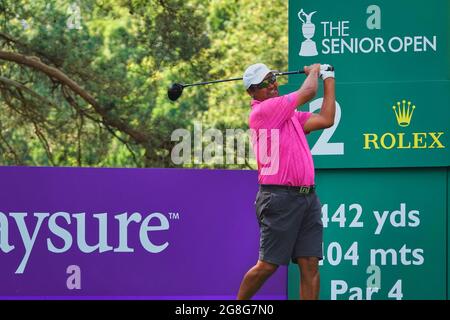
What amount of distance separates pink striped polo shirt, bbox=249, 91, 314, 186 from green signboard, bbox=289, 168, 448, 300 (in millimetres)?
916

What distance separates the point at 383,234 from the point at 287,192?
115 cm

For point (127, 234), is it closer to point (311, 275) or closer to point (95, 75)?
point (311, 275)

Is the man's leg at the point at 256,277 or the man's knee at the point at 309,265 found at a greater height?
the man's knee at the point at 309,265

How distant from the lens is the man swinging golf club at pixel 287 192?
6.05 m

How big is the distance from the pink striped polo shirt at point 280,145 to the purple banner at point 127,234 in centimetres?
109

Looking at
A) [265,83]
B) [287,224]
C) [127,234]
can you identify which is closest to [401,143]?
[265,83]

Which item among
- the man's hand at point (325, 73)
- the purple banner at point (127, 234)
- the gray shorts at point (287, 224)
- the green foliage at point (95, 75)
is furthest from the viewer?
the green foliage at point (95, 75)

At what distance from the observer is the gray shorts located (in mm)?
6047

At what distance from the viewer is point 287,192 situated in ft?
19.9

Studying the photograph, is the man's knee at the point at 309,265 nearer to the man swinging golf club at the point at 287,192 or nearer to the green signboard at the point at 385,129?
the man swinging golf club at the point at 287,192

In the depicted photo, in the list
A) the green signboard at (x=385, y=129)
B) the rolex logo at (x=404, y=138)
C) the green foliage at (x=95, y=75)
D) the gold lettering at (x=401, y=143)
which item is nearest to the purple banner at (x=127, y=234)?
the green signboard at (x=385, y=129)

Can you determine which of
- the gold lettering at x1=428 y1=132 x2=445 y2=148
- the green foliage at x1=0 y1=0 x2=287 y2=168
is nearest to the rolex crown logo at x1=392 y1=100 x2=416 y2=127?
the gold lettering at x1=428 y1=132 x2=445 y2=148

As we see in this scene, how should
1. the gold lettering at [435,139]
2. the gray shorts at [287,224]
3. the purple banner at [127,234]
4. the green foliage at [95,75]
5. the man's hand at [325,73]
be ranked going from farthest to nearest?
1. the green foliage at [95,75]
2. the purple banner at [127,234]
3. the gold lettering at [435,139]
4. the man's hand at [325,73]
5. the gray shorts at [287,224]

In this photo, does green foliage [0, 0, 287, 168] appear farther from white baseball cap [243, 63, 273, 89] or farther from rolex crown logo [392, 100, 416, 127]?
white baseball cap [243, 63, 273, 89]
